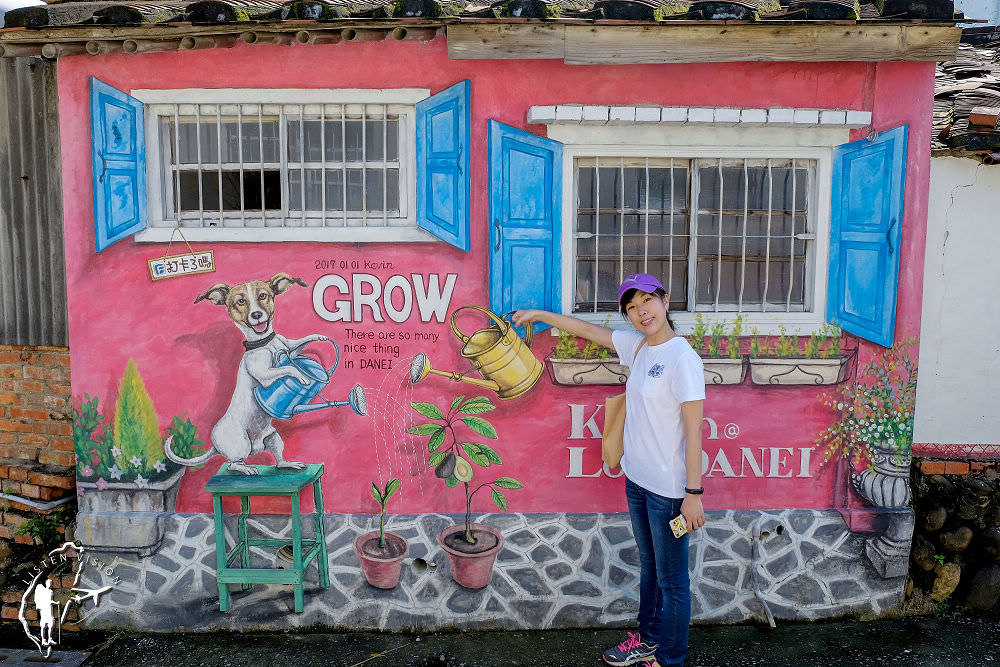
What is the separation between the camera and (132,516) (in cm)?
478

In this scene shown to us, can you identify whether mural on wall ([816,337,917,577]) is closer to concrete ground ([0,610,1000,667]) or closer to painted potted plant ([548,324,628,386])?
concrete ground ([0,610,1000,667])

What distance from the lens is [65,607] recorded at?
4.75 m

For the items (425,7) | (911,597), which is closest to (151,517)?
(425,7)

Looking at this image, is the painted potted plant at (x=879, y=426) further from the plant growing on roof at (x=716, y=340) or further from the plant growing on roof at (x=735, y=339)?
the plant growing on roof at (x=716, y=340)

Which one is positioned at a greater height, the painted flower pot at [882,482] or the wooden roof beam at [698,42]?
the wooden roof beam at [698,42]

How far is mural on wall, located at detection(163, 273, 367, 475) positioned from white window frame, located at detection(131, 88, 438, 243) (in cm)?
32

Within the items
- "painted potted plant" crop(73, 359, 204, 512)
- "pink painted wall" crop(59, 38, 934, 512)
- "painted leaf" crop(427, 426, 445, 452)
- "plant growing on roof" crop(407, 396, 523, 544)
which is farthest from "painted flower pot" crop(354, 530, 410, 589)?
"painted potted plant" crop(73, 359, 204, 512)

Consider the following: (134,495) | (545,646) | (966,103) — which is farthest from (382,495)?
(966,103)

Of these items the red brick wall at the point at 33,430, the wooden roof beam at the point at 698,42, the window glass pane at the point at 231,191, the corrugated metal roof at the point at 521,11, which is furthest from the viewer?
the red brick wall at the point at 33,430

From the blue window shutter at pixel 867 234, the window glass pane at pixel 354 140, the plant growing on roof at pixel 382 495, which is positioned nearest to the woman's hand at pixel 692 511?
the blue window shutter at pixel 867 234

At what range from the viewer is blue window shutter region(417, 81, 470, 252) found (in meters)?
4.55

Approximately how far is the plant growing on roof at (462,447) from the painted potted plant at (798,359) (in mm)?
1751

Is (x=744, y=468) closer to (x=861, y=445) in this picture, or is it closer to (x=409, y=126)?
(x=861, y=445)

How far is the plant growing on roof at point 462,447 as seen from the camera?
4746 millimetres
